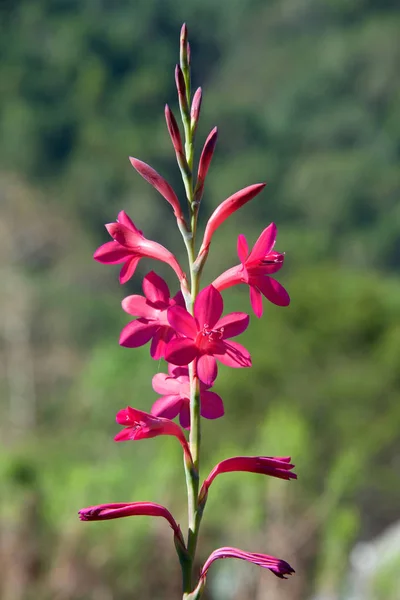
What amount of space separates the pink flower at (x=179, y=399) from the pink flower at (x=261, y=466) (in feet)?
0.28

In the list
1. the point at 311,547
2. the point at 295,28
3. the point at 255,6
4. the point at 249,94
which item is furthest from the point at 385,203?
the point at 311,547

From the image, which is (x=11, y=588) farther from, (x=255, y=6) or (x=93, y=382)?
(x=255, y=6)

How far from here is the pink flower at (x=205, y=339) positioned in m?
1.61

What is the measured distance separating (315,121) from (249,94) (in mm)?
6107

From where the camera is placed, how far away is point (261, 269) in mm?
1758

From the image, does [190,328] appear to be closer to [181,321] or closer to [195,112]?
[181,321]

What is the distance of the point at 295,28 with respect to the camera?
64.7 meters

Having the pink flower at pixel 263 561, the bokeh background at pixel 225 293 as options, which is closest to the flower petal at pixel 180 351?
the pink flower at pixel 263 561

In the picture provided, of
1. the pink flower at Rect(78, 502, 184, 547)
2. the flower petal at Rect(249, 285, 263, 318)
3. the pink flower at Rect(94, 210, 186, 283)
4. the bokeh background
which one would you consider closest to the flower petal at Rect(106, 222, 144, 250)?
the pink flower at Rect(94, 210, 186, 283)

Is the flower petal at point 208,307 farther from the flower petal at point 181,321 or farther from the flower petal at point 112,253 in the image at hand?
the flower petal at point 112,253

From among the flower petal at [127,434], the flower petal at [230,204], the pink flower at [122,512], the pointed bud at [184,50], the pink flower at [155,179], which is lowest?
the pink flower at [122,512]

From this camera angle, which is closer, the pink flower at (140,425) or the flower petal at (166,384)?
the pink flower at (140,425)

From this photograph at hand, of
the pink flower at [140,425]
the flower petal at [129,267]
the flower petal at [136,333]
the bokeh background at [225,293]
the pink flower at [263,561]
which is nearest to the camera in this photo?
the pink flower at [263,561]

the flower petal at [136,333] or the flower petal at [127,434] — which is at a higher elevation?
the flower petal at [136,333]
